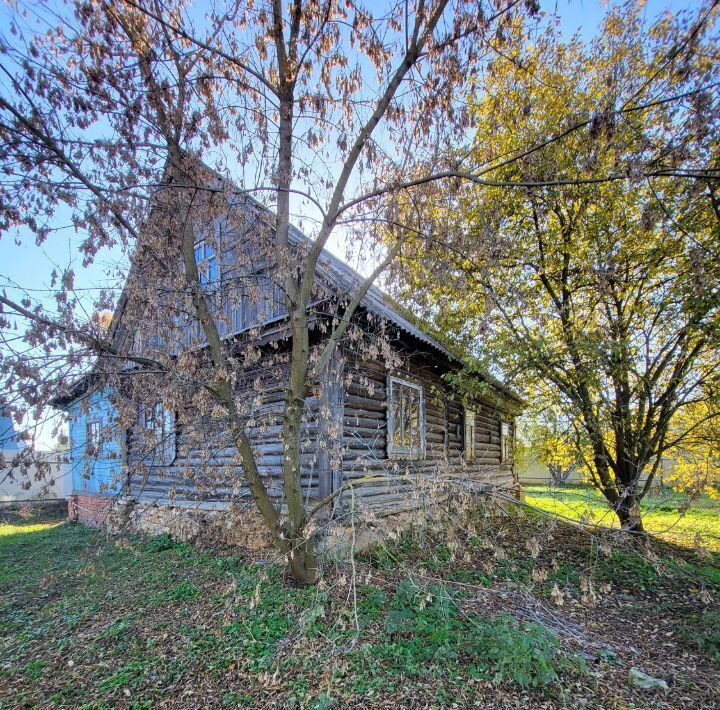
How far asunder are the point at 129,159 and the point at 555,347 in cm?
739

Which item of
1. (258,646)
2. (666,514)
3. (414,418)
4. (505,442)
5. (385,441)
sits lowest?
(666,514)

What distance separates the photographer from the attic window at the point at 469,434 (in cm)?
1154

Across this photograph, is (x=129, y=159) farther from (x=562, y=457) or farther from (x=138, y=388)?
(x=562, y=457)

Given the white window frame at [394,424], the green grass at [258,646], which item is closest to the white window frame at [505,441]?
the white window frame at [394,424]

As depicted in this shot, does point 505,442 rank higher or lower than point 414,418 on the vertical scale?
lower

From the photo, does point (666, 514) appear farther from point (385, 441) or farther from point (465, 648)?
point (465, 648)

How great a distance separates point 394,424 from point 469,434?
180 inches

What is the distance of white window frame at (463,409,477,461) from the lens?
451 inches

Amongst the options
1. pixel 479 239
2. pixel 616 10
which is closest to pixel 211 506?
pixel 479 239

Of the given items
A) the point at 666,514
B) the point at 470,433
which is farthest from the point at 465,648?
the point at 666,514

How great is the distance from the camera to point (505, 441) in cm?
1571

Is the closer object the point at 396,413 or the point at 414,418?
the point at 396,413

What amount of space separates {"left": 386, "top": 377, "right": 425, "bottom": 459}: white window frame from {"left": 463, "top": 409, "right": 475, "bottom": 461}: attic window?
9.03 feet

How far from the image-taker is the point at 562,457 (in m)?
9.06
